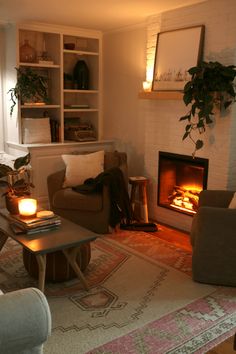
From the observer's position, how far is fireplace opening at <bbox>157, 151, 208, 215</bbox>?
13.9 feet

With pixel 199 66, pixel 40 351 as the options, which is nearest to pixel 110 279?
pixel 40 351

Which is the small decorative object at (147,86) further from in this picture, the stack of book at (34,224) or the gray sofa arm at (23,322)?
the gray sofa arm at (23,322)

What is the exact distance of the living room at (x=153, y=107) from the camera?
3.72 meters

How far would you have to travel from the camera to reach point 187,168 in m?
4.42

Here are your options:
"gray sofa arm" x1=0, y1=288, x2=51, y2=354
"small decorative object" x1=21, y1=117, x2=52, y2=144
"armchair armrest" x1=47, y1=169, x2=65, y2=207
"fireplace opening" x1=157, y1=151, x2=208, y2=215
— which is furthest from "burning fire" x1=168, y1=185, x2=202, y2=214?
"gray sofa arm" x1=0, y1=288, x2=51, y2=354

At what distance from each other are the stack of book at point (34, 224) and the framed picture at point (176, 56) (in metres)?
2.00

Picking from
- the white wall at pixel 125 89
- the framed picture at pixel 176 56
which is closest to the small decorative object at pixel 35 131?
the white wall at pixel 125 89

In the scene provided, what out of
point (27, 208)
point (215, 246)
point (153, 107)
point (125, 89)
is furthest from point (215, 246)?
point (125, 89)

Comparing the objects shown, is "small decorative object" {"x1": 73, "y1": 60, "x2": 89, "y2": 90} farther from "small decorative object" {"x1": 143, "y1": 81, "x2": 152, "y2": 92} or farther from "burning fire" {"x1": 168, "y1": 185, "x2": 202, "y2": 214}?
"burning fire" {"x1": 168, "y1": 185, "x2": 202, "y2": 214}

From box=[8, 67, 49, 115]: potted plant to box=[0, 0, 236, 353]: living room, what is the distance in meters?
0.35

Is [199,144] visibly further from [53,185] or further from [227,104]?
[53,185]

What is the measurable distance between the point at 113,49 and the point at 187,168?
1969 millimetres

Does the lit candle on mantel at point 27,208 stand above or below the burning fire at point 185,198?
above

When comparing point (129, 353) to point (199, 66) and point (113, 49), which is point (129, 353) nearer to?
point (199, 66)
